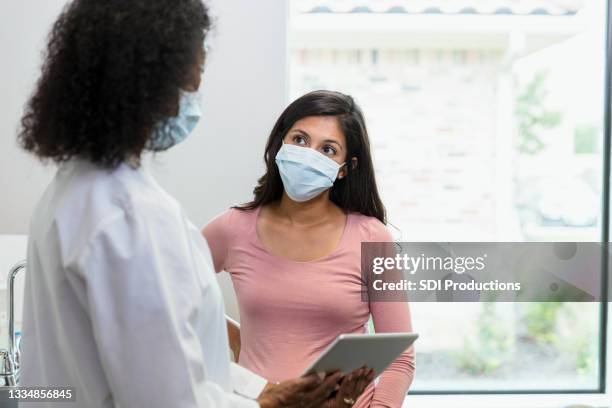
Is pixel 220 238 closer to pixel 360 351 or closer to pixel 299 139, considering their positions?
pixel 299 139

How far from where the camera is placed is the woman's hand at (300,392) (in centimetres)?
119

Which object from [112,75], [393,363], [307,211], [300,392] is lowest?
[393,363]

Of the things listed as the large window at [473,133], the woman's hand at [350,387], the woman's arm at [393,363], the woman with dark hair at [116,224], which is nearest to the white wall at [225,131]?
the woman's arm at [393,363]

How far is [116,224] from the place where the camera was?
0.85 metres

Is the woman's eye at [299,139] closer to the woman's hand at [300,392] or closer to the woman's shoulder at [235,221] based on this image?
the woman's shoulder at [235,221]

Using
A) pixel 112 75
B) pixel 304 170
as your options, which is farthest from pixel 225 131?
pixel 112 75

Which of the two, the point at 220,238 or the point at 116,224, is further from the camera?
the point at 220,238

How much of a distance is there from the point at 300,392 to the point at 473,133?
3.52m

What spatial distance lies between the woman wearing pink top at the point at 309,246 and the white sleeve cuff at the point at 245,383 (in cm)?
38

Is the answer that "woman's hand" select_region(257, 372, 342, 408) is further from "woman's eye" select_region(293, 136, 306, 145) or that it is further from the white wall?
the white wall

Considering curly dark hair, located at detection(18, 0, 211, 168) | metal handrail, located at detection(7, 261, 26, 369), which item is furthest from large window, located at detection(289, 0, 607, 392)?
curly dark hair, located at detection(18, 0, 211, 168)

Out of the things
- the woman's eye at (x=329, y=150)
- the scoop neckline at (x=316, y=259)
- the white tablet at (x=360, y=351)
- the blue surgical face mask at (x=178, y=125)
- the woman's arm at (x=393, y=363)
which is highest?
the blue surgical face mask at (x=178, y=125)

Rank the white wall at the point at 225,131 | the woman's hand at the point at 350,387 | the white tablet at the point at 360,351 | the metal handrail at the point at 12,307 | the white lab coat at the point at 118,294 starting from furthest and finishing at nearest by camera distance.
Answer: the white wall at the point at 225,131 → the metal handrail at the point at 12,307 → the woman's hand at the point at 350,387 → the white tablet at the point at 360,351 → the white lab coat at the point at 118,294

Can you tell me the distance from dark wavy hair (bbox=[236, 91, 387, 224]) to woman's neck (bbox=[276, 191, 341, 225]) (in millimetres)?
42
